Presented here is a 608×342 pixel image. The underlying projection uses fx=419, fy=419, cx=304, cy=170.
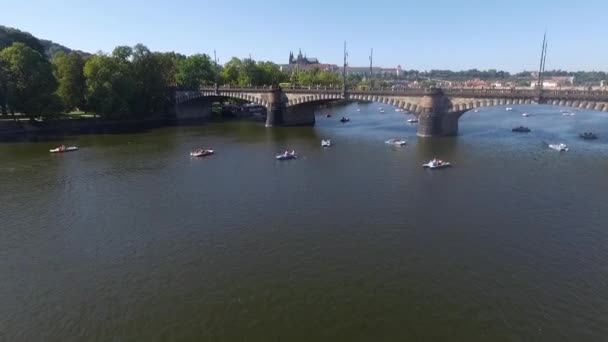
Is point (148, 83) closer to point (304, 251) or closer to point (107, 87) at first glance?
point (107, 87)

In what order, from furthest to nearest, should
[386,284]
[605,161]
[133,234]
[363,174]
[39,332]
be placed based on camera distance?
1. [605,161]
2. [363,174]
3. [133,234]
4. [386,284]
5. [39,332]

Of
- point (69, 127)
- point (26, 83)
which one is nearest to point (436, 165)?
point (26, 83)

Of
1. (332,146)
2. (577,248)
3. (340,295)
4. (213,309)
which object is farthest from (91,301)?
(332,146)

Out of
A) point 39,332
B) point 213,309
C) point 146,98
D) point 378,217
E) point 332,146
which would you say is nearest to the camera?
point 39,332

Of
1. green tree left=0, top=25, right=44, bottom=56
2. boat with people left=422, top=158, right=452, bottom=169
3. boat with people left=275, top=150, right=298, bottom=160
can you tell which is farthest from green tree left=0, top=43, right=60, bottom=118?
boat with people left=422, top=158, right=452, bottom=169

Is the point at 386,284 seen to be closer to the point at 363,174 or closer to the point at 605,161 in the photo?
the point at 363,174

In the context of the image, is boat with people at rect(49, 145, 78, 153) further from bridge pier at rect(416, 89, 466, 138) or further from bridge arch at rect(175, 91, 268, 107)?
bridge pier at rect(416, 89, 466, 138)

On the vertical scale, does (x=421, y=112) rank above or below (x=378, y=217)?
above

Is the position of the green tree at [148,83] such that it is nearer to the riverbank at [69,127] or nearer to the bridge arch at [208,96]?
the bridge arch at [208,96]
